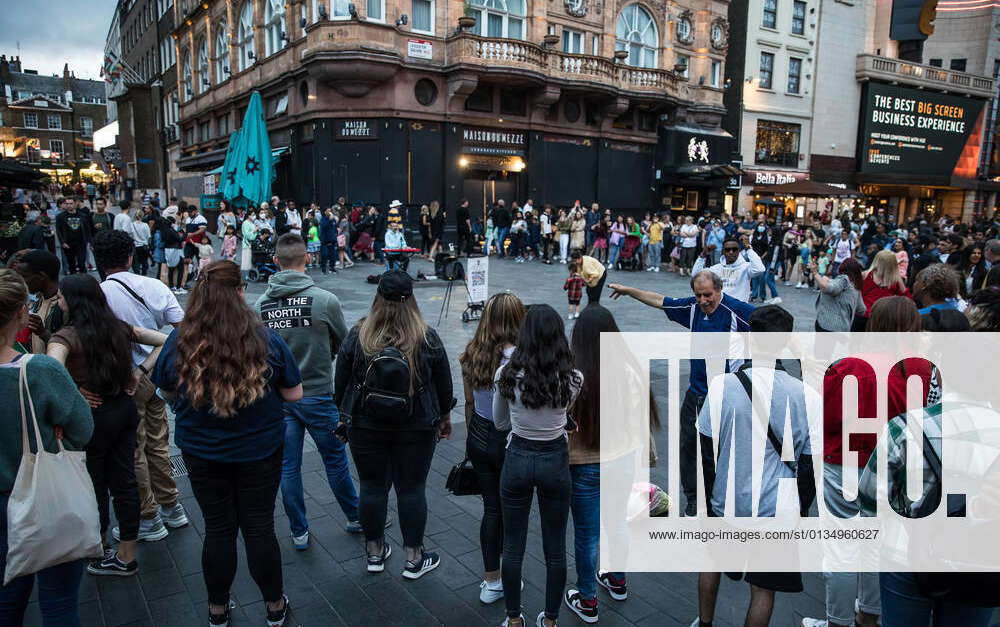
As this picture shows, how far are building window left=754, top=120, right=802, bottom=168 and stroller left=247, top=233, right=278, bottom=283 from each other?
85.7 ft

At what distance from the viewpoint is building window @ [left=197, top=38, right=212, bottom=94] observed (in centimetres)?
3108

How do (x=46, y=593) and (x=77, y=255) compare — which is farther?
(x=77, y=255)

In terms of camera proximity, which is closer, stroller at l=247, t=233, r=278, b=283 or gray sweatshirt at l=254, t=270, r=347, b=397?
gray sweatshirt at l=254, t=270, r=347, b=397

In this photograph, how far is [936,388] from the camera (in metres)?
3.98

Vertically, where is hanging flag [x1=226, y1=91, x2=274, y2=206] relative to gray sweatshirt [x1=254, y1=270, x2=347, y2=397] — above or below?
above

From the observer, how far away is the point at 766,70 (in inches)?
1249

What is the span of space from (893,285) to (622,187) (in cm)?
2107

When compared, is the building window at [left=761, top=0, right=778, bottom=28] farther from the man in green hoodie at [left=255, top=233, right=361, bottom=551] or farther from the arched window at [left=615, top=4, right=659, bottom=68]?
the man in green hoodie at [left=255, top=233, right=361, bottom=551]

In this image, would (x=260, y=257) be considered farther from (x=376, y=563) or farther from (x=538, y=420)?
(x=538, y=420)

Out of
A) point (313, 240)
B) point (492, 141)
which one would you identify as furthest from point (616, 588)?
point (492, 141)

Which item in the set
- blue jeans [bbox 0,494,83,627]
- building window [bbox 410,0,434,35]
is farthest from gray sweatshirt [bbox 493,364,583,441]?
building window [bbox 410,0,434,35]

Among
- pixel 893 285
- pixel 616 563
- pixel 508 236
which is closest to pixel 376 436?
pixel 616 563

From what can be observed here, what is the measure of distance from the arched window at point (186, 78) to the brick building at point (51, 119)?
43801mm

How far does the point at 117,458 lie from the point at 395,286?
6.48 feet
